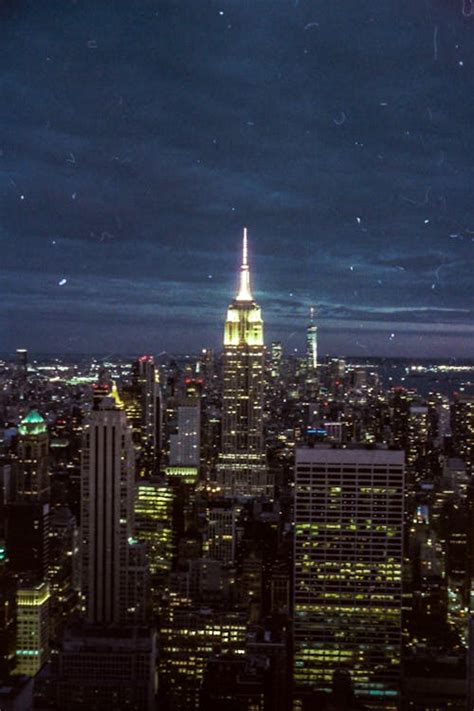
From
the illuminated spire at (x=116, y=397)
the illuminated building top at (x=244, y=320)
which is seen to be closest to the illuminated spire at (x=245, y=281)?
the illuminated building top at (x=244, y=320)

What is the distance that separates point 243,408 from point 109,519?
3.04 m

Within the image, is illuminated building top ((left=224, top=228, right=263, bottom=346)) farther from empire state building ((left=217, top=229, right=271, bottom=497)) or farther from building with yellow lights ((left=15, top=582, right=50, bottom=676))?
building with yellow lights ((left=15, top=582, right=50, bottom=676))

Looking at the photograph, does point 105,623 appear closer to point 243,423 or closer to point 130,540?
point 130,540

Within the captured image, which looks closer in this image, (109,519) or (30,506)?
(30,506)

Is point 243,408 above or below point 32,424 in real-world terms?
above

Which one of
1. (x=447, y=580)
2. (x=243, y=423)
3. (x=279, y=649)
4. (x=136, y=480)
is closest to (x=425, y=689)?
(x=279, y=649)

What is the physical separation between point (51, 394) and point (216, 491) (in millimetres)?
3874

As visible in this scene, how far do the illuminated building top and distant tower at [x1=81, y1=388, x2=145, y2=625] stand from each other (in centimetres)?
115

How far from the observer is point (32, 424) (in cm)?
715

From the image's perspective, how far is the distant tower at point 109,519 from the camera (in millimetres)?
6805

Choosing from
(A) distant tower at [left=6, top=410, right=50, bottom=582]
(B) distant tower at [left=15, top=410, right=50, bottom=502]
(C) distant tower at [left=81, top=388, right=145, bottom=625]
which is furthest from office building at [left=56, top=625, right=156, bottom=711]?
(B) distant tower at [left=15, top=410, right=50, bottom=502]

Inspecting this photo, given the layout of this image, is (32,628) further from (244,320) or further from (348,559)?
(244,320)

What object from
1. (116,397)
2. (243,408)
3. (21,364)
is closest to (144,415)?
(116,397)

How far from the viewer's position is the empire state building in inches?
309
